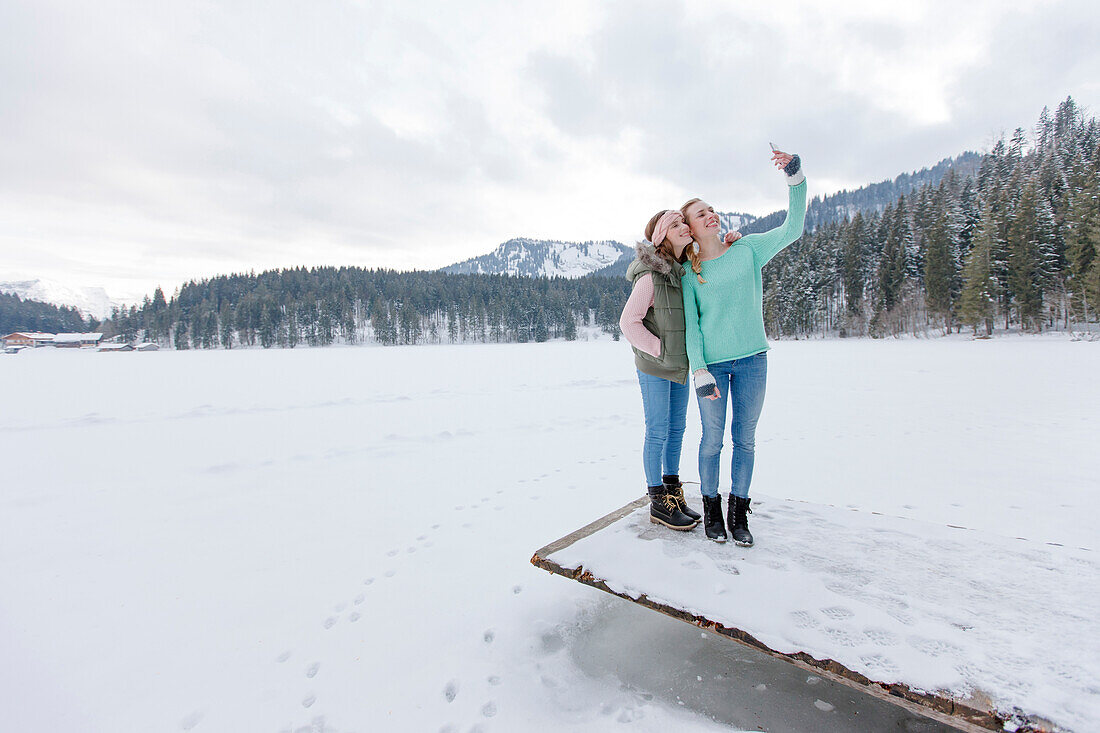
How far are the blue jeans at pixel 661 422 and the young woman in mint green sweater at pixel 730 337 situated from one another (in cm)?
24

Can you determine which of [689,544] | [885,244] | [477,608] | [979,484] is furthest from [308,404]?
[885,244]

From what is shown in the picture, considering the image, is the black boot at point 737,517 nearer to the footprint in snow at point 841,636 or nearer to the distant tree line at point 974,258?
the footprint in snow at point 841,636

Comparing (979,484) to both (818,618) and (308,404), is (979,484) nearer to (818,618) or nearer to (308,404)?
(818,618)

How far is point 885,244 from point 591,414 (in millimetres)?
46874

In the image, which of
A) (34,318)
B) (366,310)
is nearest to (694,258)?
(366,310)

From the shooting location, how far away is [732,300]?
2.62 metres

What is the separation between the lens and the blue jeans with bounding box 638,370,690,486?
285cm

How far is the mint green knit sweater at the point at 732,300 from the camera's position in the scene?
2.60 m

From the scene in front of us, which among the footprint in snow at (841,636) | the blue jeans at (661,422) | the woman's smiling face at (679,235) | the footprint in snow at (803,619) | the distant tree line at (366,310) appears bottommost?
the footprint in snow at (803,619)

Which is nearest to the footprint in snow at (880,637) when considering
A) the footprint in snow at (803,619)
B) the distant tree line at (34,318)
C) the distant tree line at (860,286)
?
the footprint in snow at (803,619)

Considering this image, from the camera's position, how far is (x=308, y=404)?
9883 millimetres

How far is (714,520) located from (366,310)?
295ft

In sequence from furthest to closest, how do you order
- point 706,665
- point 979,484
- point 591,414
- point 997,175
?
point 997,175 → point 591,414 → point 979,484 → point 706,665

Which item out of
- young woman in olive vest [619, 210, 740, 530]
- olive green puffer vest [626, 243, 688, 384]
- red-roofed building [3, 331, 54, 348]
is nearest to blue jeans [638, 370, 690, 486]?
young woman in olive vest [619, 210, 740, 530]
